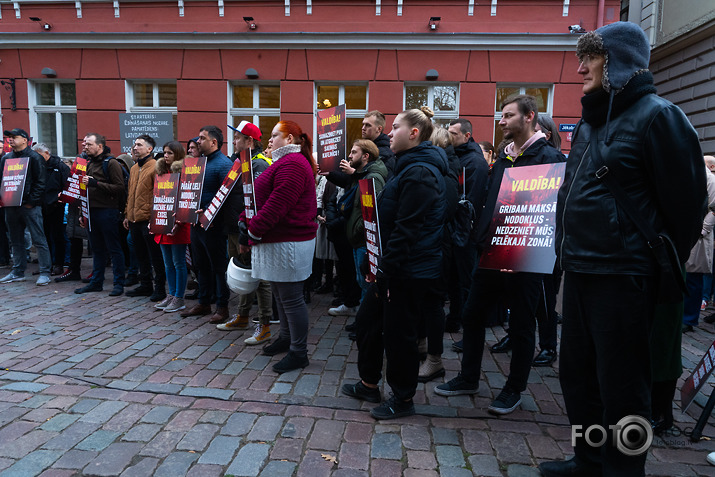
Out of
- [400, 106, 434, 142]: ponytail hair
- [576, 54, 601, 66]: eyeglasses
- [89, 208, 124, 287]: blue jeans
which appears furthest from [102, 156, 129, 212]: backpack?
[576, 54, 601, 66]: eyeglasses

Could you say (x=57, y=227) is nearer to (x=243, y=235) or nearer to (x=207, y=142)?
(x=207, y=142)

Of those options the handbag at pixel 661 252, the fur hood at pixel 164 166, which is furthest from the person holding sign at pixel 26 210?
the handbag at pixel 661 252

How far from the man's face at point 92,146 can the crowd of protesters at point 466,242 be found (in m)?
0.04

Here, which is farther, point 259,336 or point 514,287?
point 259,336

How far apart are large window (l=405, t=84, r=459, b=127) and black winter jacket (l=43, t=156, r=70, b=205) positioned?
689 centimetres

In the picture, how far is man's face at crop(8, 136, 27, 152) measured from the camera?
23.6ft

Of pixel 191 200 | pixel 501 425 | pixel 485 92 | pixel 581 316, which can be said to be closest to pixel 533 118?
pixel 581 316

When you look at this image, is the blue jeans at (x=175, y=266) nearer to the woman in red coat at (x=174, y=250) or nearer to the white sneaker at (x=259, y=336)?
the woman in red coat at (x=174, y=250)

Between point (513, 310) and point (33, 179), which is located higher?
point (33, 179)

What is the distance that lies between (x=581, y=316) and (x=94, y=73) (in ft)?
39.8

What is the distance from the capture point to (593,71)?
2146 mm

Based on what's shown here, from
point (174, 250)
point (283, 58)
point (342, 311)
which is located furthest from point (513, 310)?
point (283, 58)

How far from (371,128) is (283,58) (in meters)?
6.55

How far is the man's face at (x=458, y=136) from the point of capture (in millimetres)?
4961
